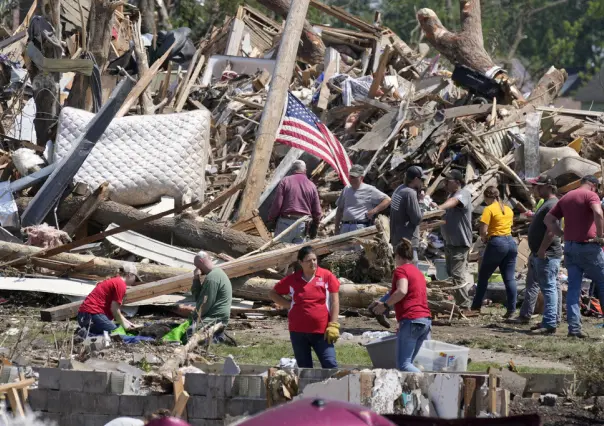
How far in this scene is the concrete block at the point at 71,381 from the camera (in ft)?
27.9

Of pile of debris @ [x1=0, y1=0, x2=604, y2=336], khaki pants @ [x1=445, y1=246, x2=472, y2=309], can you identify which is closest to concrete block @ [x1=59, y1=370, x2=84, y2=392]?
pile of debris @ [x1=0, y1=0, x2=604, y2=336]

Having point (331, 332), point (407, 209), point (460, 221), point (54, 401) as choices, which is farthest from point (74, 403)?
point (460, 221)

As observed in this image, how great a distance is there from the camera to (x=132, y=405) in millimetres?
8289

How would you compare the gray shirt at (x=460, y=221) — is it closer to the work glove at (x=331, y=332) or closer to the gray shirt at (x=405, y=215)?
the gray shirt at (x=405, y=215)

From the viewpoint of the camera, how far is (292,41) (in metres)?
18.6

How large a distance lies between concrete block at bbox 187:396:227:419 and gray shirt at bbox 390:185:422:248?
531 cm

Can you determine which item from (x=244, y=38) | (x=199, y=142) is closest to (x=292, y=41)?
(x=199, y=142)

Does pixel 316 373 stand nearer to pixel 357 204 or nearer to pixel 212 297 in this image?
pixel 212 297

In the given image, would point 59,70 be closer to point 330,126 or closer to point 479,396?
point 330,126

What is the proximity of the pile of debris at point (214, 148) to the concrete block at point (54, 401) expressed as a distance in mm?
3995

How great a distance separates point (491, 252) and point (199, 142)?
19.7 feet

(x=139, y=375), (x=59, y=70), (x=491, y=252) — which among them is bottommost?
(x=139, y=375)

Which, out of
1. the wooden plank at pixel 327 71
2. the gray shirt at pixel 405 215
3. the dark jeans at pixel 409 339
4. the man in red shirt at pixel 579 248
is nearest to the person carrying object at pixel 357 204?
the gray shirt at pixel 405 215

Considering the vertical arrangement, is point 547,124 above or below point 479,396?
above
